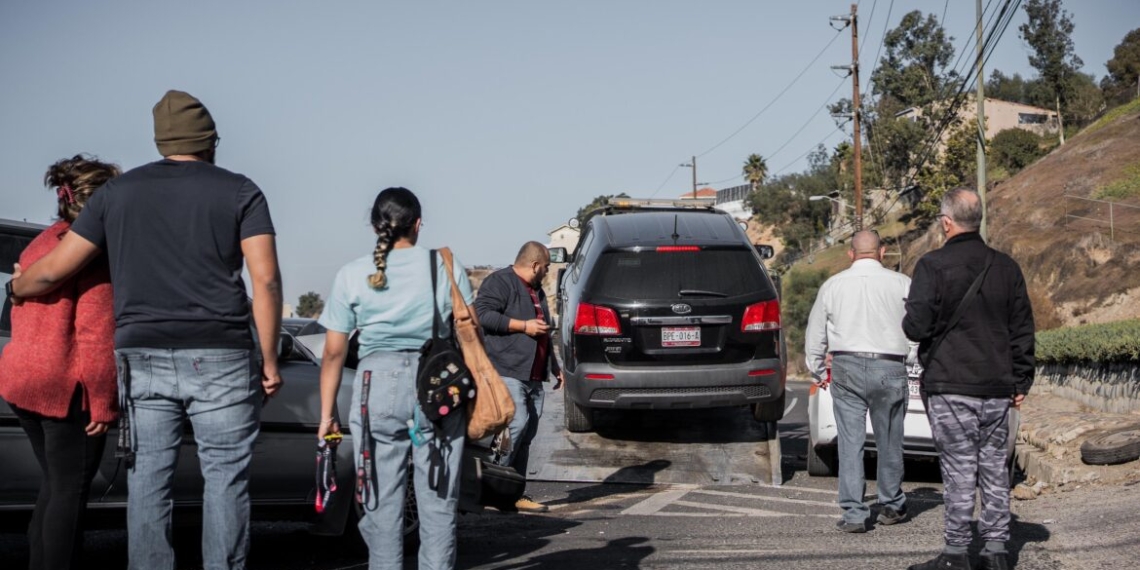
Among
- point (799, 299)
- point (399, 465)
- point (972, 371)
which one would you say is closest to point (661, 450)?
point (972, 371)

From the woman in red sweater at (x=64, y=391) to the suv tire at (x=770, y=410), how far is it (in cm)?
636

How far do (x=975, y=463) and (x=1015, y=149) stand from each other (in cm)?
7391

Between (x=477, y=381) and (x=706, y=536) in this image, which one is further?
(x=706, y=536)

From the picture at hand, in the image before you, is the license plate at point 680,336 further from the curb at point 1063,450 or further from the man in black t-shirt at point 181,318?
the man in black t-shirt at point 181,318

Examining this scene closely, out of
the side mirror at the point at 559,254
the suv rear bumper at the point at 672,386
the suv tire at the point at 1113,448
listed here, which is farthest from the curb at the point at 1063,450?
the side mirror at the point at 559,254

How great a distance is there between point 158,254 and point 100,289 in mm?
419

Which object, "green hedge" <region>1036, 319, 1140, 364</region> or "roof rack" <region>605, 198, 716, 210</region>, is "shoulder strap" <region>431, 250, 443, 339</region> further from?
"green hedge" <region>1036, 319, 1140, 364</region>

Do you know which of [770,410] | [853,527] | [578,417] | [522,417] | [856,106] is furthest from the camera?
[856,106]

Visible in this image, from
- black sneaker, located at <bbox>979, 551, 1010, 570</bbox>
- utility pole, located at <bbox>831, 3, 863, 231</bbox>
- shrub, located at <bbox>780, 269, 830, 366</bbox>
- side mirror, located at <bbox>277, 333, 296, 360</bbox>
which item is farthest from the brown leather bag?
shrub, located at <bbox>780, 269, 830, 366</bbox>

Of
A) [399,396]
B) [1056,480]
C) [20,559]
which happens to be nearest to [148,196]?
[399,396]

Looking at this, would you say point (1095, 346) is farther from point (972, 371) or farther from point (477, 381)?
point (477, 381)

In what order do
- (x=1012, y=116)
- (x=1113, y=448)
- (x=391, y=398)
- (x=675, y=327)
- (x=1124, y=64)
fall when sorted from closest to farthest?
(x=391, y=398) → (x=1113, y=448) → (x=675, y=327) → (x=1124, y=64) → (x=1012, y=116)

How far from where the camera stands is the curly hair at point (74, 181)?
175 inches

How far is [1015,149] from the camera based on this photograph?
2891 inches
